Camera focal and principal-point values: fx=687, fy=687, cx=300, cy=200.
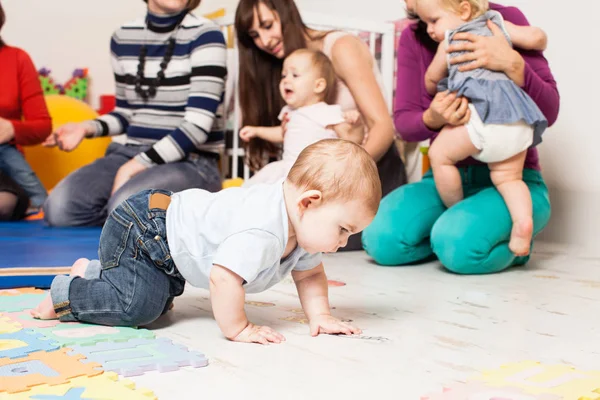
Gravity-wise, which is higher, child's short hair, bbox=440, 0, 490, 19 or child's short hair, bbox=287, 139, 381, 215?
child's short hair, bbox=440, 0, 490, 19

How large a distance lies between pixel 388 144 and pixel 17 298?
1.19 m

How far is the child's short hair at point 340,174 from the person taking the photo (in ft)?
3.35

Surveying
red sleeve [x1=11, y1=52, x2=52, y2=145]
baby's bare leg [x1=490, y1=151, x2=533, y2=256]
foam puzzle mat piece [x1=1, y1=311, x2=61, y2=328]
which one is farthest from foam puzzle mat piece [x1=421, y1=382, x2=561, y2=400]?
red sleeve [x1=11, y1=52, x2=52, y2=145]

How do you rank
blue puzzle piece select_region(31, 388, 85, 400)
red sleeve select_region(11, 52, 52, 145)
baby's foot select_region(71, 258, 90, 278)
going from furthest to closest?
red sleeve select_region(11, 52, 52, 145)
baby's foot select_region(71, 258, 90, 278)
blue puzzle piece select_region(31, 388, 85, 400)

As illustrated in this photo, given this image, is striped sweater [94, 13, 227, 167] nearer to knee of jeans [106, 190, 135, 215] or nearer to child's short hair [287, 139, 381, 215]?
knee of jeans [106, 190, 135, 215]

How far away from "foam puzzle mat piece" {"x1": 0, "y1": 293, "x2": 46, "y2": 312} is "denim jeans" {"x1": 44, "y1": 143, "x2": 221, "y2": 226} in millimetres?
922

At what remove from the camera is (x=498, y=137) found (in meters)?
1.71

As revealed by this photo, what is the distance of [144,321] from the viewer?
3.82 feet

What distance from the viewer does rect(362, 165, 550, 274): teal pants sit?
70.1 inches

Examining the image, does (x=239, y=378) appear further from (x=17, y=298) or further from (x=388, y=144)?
(x=388, y=144)

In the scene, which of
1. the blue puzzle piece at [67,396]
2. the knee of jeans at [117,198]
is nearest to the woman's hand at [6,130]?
the knee of jeans at [117,198]

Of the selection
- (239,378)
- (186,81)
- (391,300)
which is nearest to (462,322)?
(391,300)

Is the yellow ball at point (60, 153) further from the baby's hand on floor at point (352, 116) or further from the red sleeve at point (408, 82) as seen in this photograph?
the red sleeve at point (408, 82)

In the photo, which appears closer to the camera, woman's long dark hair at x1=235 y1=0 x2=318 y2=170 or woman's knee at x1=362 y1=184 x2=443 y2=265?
woman's knee at x1=362 y1=184 x2=443 y2=265
